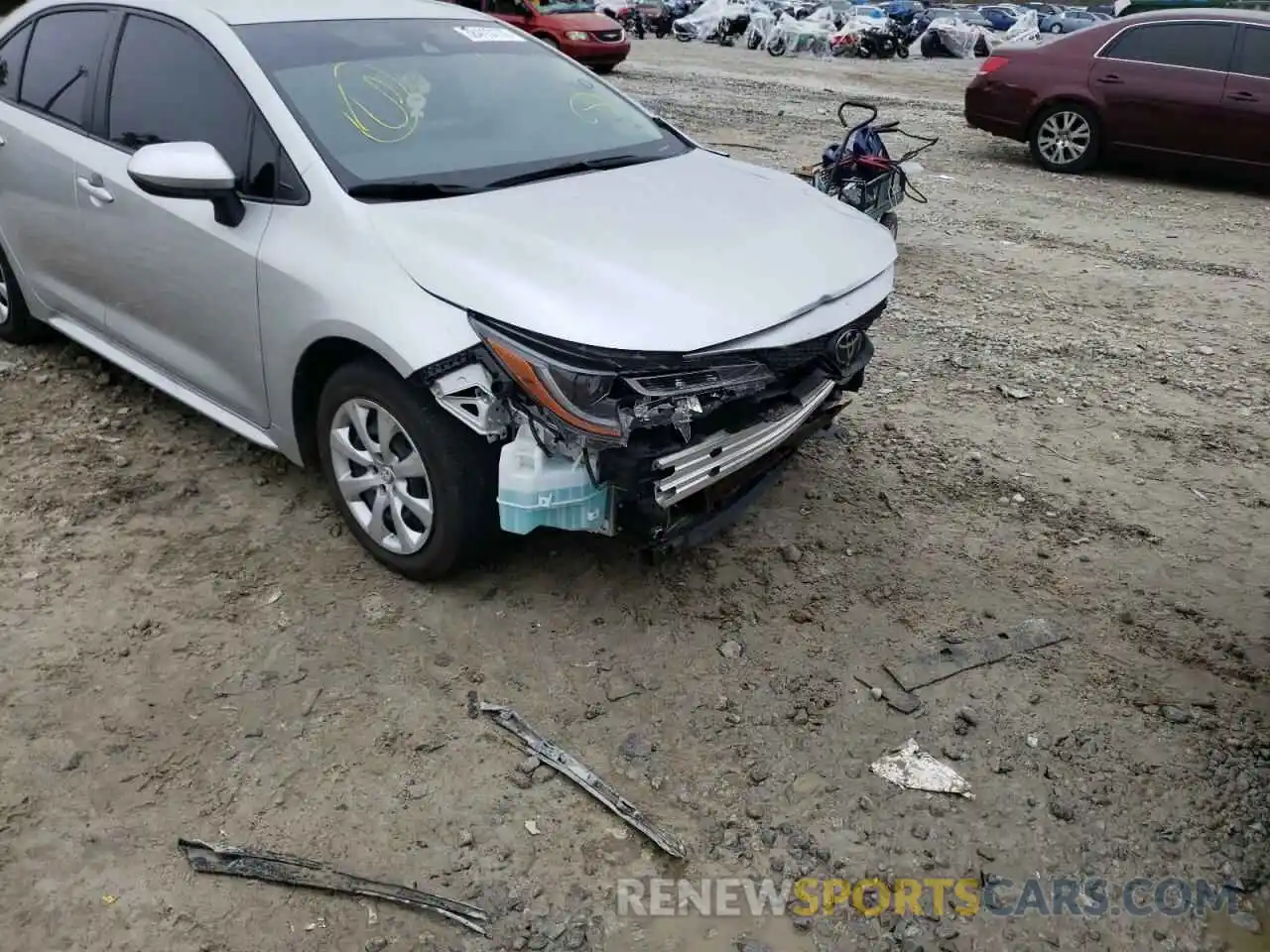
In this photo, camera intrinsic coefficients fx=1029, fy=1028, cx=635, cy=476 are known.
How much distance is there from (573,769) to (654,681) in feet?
1.40

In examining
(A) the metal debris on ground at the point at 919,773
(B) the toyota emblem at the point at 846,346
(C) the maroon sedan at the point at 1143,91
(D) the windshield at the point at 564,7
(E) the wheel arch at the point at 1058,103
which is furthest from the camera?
(D) the windshield at the point at 564,7

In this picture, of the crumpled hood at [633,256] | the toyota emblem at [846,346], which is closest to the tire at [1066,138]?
the crumpled hood at [633,256]

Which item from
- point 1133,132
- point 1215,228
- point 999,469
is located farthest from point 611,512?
point 1133,132

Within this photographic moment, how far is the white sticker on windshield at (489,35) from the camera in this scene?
3.96 metres

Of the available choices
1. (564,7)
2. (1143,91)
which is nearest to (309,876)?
(1143,91)

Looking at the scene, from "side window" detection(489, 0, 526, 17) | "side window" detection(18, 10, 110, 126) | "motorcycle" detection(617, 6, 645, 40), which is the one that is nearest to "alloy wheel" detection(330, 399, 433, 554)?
"side window" detection(18, 10, 110, 126)

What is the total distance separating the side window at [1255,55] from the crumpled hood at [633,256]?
290 inches

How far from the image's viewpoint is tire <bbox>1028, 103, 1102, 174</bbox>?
9508 mm

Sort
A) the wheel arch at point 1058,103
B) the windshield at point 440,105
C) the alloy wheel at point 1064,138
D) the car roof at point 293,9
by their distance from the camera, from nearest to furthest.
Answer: the windshield at point 440,105 → the car roof at point 293,9 → the wheel arch at point 1058,103 → the alloy wheel at point 1064,138

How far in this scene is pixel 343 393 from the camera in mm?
3145

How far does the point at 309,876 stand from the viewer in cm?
234

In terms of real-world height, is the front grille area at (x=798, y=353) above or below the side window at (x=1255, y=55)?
below

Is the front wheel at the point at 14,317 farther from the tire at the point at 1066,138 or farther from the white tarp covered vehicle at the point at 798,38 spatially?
the white tarp covered vehicle at the point at 798,38
